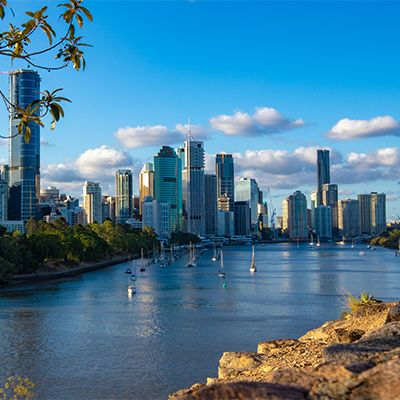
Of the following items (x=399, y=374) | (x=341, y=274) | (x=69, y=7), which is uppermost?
(x=69, y=7)

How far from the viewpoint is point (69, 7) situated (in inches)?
341

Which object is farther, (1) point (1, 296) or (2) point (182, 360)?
Answer: (1) point (1, 296)

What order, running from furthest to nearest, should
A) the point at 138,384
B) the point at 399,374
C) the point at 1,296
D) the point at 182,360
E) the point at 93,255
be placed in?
the point at 93,255 < the point at 1,296 < the point at 182,360 < the point at 138,384 < the point at 399,374

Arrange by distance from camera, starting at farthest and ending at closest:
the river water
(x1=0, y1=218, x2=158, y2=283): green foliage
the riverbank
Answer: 1. the riverbank
2. (x1=0, y1=218, x2=158, y2=283): green foliage
3. the river water

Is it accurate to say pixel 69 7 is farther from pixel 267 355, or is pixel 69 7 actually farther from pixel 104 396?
pixel 104 396

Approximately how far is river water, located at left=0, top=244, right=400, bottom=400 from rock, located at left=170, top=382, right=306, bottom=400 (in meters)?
27.9

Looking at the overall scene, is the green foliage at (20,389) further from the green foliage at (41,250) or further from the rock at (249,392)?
the green foliage at (41,250)

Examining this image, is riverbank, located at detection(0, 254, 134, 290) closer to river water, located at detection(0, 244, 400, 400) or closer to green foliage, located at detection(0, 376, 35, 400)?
river water, located at detection(0, 244, 400, 400)

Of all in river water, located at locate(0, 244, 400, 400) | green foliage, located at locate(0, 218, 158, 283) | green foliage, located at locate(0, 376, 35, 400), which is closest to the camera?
green foliage, located at locate(0, 376, 35, 400)

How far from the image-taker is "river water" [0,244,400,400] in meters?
39.5

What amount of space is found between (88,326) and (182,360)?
774 inches

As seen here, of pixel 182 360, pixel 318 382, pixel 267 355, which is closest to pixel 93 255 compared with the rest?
pixel 182 360

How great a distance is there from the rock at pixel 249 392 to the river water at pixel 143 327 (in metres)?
27.9

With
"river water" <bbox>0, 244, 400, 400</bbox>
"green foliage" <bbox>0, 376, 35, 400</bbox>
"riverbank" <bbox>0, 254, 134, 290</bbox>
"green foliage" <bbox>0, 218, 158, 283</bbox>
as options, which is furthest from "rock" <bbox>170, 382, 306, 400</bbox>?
"riverbank" <bbox>0, 254, 134, 290</bbox>
